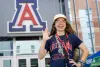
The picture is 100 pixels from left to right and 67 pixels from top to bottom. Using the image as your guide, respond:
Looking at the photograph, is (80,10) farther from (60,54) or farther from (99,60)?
(60,54)

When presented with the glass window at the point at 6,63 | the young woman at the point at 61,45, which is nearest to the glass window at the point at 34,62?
the glass window at the point at 6,63

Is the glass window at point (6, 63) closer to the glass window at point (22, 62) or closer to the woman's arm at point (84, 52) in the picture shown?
the glass window at point (22, 62)

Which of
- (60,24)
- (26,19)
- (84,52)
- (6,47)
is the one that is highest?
(60,24)

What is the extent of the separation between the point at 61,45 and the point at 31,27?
11.5m

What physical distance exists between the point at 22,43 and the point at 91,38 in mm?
3704

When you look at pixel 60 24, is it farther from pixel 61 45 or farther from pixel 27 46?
pixel 27 46

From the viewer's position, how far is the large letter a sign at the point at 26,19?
13.6 metres

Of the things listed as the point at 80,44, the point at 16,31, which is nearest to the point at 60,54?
the point at 80,44

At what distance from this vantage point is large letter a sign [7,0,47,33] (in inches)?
536

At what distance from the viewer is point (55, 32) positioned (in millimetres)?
2354

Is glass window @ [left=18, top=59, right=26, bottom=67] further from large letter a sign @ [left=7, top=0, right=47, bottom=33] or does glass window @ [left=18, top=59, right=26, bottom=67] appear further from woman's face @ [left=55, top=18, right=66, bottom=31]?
woman's face @ [left=55, top=18, right=66, bottom=31]

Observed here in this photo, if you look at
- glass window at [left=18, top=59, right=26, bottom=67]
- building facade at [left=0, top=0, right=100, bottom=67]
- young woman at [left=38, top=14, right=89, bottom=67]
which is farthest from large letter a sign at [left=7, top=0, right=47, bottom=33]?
young woman at [left=38, top=14, right=89, bottom=67]

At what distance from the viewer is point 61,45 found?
221 centimetres

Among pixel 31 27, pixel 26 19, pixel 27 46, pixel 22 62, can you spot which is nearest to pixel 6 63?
pixel 22 62
